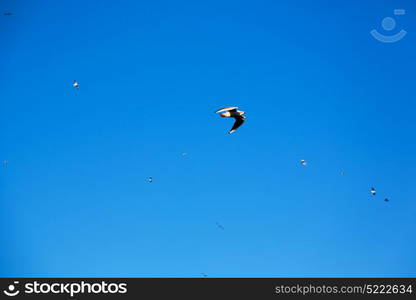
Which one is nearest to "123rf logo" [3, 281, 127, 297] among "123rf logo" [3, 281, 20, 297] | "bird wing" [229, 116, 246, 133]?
"123rf logo" [3, 281, 20, 297]

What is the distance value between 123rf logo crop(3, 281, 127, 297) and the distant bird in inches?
482

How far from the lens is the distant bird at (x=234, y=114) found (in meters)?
16.0

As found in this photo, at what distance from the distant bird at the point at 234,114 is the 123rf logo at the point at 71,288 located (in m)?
12.2

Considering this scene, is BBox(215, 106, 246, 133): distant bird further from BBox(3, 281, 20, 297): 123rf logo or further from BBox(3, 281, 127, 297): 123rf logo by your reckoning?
BBox(3, 281, 20, 297): 123rf logo

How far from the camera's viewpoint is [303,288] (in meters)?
17.8

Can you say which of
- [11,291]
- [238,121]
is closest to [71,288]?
[11,291]

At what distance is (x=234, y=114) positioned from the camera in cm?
1673

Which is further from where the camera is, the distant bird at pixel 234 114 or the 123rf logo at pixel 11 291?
the 123rf logo at pixel 11 291

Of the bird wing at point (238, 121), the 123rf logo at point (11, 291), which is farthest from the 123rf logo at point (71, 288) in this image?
the bird wing at point (238, 121)

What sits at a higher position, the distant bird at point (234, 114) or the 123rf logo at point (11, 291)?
the distant bird at point (234, 114)

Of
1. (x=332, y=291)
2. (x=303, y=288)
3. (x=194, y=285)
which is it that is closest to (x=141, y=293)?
(x=194, y=285)

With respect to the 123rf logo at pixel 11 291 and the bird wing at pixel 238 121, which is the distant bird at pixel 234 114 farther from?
the 123rf logo at pixel 11 291

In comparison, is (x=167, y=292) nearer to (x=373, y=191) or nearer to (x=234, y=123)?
(x=234, y=123)

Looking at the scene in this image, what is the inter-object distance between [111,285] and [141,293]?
1.96 meters
